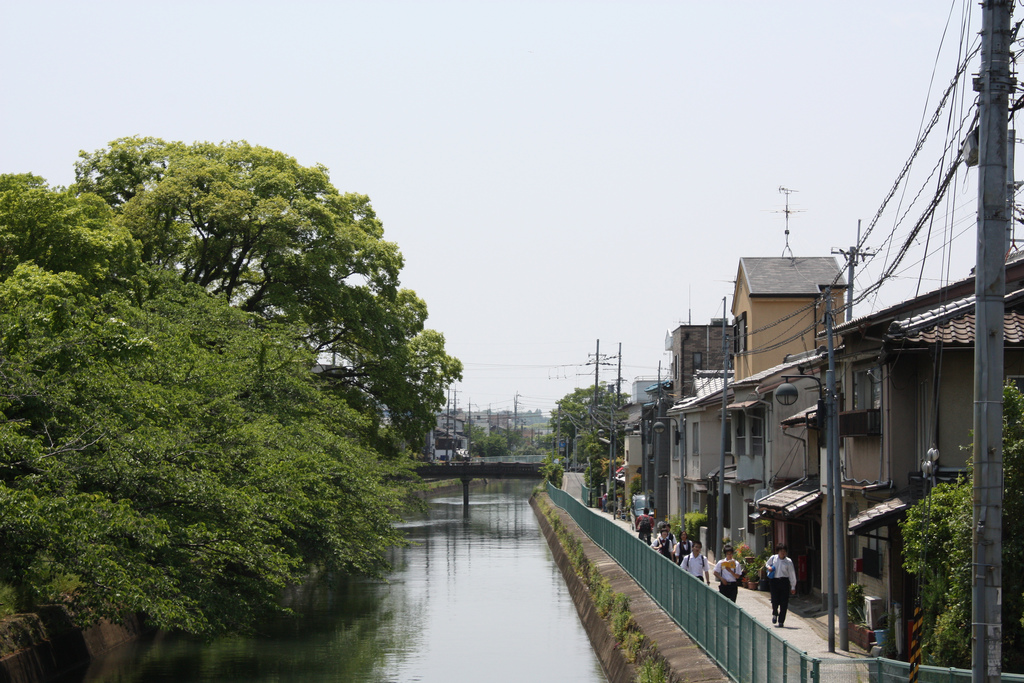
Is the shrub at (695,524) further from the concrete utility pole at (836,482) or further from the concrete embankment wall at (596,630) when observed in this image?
the concrete utility pole at (836,482)

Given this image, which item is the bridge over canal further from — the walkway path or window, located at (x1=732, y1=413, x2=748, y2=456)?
the walkway path

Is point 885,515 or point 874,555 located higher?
point 885,515

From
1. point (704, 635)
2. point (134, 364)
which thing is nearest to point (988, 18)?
point (704, 635)

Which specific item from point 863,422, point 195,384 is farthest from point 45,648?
point 863,422

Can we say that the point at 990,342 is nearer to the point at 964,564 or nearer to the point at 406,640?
the point at 964,564

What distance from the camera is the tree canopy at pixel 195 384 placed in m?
15.3

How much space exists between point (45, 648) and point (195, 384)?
577cm

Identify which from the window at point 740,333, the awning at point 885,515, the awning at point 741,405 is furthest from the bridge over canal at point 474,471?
the awning at point 885,515

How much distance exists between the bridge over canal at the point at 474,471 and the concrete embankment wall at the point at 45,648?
52982 mm

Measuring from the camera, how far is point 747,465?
106 feet

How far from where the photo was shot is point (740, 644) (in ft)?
43.5

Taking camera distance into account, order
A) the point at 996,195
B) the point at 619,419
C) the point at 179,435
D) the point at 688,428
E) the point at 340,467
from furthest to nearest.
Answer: the point at 619,419 < the point at 688,428 < the point at 340,467 < the point at 179,435 < the point at 996,195

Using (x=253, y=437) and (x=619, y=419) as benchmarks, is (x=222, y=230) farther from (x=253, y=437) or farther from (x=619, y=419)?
(x=619, y=419)

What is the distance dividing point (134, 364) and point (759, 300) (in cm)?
2391
